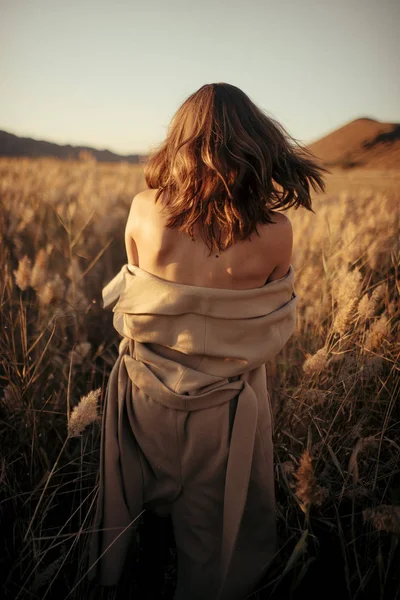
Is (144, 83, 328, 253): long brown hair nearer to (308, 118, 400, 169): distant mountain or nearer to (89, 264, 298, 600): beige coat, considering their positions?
(89, 264, 298, 600): beige coat

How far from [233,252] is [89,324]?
174 centimetres

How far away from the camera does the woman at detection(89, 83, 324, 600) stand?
1023 millimetres

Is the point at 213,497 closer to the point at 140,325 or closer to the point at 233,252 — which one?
the point at 140,325

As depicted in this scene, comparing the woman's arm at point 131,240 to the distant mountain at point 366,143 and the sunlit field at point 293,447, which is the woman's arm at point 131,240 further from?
the distant mountain at point 366,143

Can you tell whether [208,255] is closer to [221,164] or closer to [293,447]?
[221,164]

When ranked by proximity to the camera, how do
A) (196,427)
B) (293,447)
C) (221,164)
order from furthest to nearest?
1. (293,447)
2. (196,427)
3. (221,164)

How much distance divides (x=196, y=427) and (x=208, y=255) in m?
0.52

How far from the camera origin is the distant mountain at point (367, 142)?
196 cm

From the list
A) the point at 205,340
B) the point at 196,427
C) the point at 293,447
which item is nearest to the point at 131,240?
the point at 205,340

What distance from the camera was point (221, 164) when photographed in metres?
0.99

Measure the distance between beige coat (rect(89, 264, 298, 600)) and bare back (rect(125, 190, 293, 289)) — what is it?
0.04 m

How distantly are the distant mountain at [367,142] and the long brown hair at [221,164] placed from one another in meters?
1.06

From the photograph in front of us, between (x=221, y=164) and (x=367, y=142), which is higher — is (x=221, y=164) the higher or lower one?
the lower one

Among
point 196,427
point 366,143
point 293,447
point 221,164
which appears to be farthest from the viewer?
point 366,143
